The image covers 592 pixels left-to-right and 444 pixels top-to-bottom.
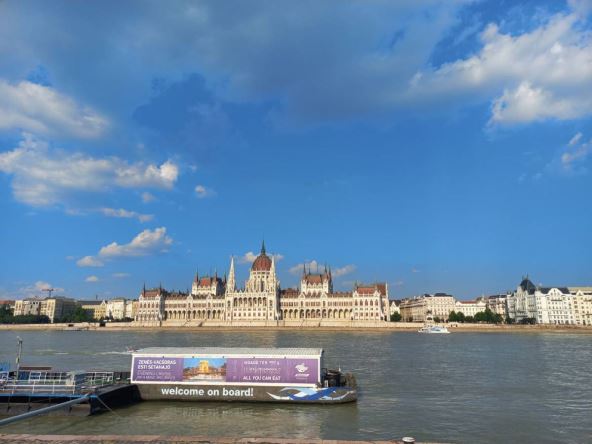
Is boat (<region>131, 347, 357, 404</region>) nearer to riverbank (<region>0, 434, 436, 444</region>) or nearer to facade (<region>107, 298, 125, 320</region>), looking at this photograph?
riverbank (<region>0, 434, 436, 444</region>)

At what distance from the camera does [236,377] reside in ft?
74.8

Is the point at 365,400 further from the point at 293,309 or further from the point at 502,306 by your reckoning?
the point at 502,306

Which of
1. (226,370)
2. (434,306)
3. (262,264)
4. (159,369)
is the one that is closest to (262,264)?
(262,264)

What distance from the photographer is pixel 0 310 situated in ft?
555

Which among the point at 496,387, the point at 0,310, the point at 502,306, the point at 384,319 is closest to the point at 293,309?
the point at 384,319

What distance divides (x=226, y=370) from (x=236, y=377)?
1.99 ft

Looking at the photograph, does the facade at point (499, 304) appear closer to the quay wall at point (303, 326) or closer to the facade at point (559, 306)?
the facade at point (559, 306)

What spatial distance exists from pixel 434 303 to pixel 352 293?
134ft

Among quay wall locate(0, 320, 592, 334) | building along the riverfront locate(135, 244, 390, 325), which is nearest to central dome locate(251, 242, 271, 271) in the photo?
building along the riverfront locate(135, 244, 390, 325)

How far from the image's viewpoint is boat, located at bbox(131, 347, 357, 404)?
2244 cm

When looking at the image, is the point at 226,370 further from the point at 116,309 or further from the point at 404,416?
the point at 116,309

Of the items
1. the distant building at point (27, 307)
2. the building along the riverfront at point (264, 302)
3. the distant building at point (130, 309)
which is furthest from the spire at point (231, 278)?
the distant building at point (27, 307)

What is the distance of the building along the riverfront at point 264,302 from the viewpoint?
142 m

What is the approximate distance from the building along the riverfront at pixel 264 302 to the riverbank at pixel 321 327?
4.36 meters
